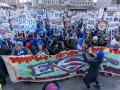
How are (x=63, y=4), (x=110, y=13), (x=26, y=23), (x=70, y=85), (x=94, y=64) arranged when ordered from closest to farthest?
(x=94, y=64), (x=70, y=85), (x=26, y=23), (x=110, y=13), (x=63, y=4)

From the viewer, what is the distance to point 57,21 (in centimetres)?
555

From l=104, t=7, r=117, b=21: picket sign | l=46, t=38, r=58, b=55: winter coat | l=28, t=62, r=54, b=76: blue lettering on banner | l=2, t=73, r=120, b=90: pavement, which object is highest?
l=104, t=7, r=117, b=21: picket sign

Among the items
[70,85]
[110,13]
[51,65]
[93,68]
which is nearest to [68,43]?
[51,65]

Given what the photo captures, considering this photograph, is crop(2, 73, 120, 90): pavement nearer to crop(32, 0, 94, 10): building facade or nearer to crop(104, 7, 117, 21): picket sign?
crop(104, 7, 117, 21): picket sign

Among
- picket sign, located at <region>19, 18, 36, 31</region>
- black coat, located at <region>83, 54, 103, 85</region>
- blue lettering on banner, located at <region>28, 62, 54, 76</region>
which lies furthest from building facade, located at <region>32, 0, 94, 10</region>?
black coat, located at <region>83, 54, 103, 85</region>

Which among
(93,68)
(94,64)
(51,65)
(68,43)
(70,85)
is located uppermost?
(68,43)

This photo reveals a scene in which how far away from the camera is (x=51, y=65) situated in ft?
11.1

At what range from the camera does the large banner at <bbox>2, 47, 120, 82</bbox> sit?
3.25 meters

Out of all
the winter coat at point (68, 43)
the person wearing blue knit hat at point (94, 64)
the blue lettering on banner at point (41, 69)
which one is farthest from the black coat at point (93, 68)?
the winter coat at point (68, 43)

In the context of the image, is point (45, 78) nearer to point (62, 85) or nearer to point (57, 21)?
point (62, 85)

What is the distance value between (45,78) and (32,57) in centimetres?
93

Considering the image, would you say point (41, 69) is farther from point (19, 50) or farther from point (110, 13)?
point (110, 13)

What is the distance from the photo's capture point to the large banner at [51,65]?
325 cm

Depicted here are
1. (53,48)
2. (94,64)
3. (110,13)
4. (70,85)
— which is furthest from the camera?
(110,13)
